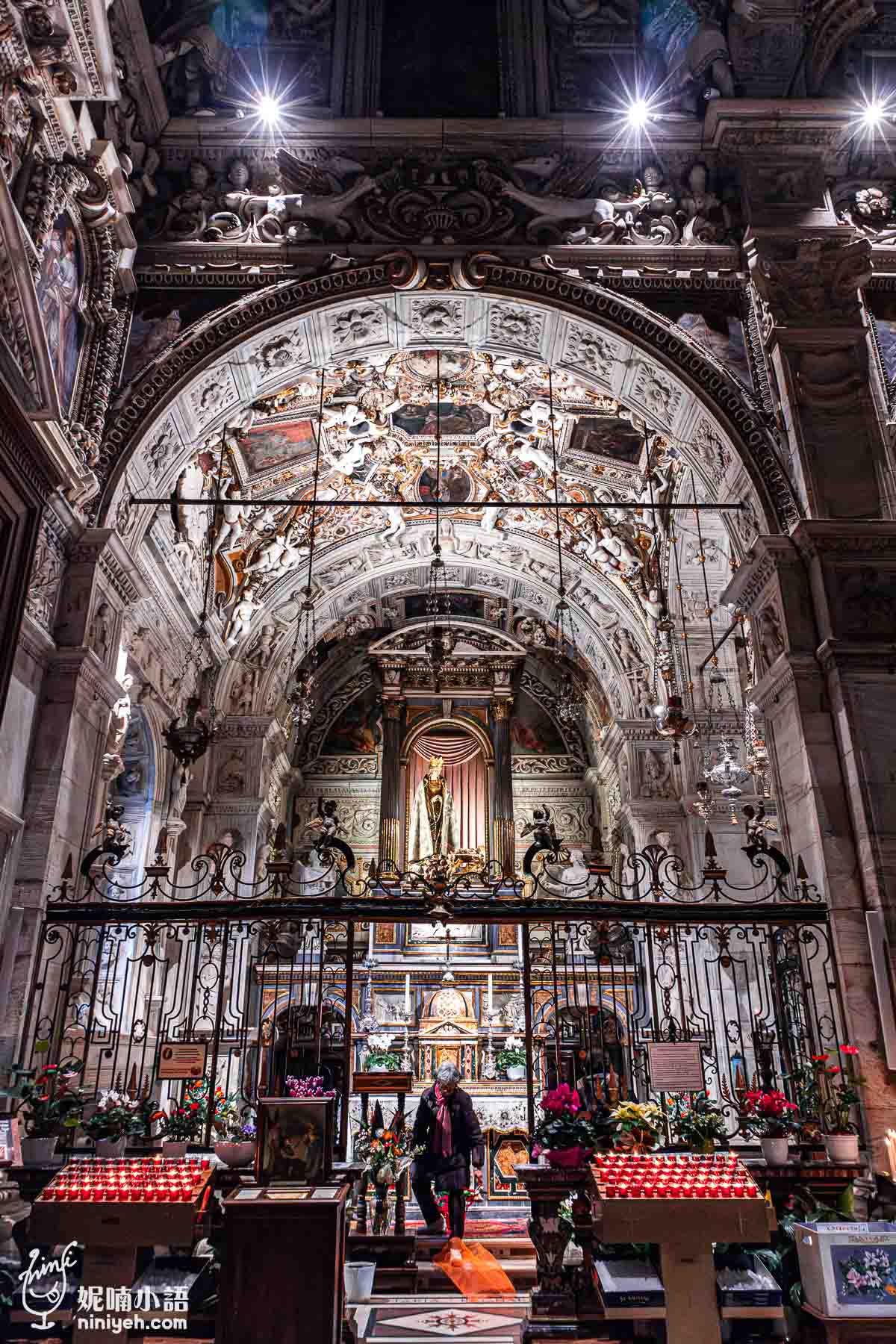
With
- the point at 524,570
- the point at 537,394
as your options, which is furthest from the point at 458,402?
the point at 524,570

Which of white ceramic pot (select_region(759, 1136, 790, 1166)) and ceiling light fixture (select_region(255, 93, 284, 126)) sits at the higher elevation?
ceiling light fixture (select_region(255, 93, 284, 126))

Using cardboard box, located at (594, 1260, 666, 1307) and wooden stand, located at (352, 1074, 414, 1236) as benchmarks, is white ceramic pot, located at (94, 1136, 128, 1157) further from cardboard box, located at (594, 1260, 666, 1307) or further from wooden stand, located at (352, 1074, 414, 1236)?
wooden stand, located at (352, 1074, 414, 1236)

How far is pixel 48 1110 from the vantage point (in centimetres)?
664

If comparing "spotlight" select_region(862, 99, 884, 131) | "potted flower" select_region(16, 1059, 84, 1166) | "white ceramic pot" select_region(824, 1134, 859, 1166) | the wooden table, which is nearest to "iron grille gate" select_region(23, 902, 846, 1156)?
"potted flower" select_region(16, 1059, 84, 1166)

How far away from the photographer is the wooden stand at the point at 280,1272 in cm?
451

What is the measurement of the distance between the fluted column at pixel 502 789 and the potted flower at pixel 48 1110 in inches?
447

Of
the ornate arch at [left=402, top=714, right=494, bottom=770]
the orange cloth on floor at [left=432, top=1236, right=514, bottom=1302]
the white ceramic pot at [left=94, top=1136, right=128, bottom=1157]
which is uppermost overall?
the ornate arch at [left=402, top=714, right=494, bottom=770]

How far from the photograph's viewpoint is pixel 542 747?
A: 19.8 m

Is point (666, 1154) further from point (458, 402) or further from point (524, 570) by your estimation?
point (524, 570)

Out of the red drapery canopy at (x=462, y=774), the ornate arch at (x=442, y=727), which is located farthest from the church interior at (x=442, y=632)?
the ornate arch at (x=442, y=727)

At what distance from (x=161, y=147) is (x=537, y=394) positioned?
548cm

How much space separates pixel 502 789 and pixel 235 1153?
12.7 m

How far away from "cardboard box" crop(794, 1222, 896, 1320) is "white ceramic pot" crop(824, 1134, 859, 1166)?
5.71 ft

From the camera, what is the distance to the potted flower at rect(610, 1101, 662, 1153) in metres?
6.00
